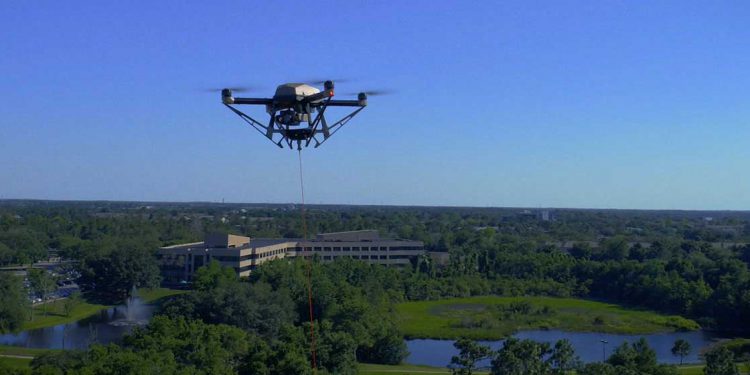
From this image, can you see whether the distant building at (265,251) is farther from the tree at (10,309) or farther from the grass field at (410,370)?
the grass field at (410,370)

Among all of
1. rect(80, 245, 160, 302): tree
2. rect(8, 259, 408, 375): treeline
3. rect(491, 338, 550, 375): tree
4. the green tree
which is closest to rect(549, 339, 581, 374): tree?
rect(491, 338, 550, 375): tree

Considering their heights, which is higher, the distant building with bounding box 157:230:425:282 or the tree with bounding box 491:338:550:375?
the distant building with bounding box 157:230:425:282

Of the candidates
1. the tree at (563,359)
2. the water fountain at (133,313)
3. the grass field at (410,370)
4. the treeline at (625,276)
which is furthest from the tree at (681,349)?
the water fountain at (133,313)

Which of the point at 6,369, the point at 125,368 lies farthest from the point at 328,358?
the point at 6,369

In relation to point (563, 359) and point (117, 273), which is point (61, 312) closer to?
point (117, 273)

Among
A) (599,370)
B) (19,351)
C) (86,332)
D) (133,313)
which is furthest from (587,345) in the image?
(133,313)

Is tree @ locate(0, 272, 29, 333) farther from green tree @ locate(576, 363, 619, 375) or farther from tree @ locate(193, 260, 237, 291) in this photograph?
green tree @ locate(576, 363, 619, 375)
